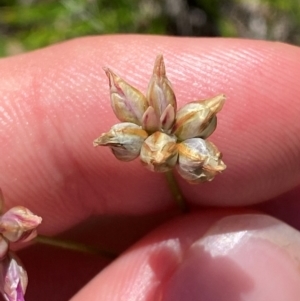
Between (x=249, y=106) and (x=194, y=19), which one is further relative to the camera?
(x=194, y=19)

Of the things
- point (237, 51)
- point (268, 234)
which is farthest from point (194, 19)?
point (268, 234)

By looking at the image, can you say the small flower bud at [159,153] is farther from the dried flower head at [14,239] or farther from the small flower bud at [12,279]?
the small flower bud at [12,279]

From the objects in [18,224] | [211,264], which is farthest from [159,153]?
[211,264]

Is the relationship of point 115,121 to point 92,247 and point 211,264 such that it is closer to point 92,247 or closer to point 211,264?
point 92,247

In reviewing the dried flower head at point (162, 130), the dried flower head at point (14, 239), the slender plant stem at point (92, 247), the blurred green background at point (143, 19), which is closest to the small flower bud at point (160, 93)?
the dried flower head at point (162, 130)

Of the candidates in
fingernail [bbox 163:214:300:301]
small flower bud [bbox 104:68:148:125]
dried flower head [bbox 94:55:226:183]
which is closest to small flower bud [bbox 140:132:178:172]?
dried flower head [bbox 94:55:226:183]

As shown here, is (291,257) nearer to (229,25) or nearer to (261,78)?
(261,78)
